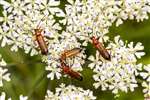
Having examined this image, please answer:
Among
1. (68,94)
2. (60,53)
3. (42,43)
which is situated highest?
(42,43)

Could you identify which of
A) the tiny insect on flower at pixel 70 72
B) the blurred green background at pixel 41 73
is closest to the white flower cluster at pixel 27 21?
the tiny insect on flower at pixel 70 72

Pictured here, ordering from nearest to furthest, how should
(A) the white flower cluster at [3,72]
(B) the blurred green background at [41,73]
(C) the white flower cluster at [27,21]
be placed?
(C) the white flower cluster at [27,21]
(A) the white flower cluster at [3,72]
(B) the blurred green background at [41,73]

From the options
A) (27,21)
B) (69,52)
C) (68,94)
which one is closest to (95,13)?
(69,52)

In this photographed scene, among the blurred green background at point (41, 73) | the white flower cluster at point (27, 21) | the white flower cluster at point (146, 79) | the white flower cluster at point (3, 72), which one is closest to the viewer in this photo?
the white flower cluster at point (27, 21)

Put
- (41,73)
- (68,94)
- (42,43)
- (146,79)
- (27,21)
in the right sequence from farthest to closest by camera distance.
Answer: (41,73), (146,79), (68,94), (27,21), (42,43)

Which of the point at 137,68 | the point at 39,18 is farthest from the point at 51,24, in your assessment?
the point at 137,68

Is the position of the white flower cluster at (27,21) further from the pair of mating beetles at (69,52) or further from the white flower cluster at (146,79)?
the white flower cluster at (146,79)

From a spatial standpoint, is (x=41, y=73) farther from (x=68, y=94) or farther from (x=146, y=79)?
(x=146, y=79)
